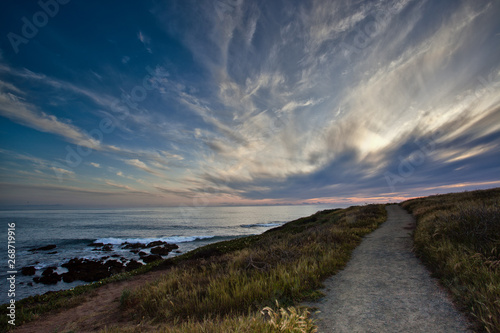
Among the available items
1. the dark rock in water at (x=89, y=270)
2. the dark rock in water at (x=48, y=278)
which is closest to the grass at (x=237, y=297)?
the dark rock in water at (x=89, y=270)

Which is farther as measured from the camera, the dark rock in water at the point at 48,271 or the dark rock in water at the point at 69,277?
the dark rock in water at the point at 48,271

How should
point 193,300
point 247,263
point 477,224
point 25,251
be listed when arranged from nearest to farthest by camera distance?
point 193,300 → point 477,224 → point 247,263 → point 25,251

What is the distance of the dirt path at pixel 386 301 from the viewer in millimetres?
3621

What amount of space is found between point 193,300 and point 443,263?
689 cm

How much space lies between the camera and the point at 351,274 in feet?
21.5

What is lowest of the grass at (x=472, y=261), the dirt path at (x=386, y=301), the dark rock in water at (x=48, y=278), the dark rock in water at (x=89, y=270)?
the dark rock in water at (x=89, y=270)

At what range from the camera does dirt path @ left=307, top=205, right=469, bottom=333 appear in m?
3.62

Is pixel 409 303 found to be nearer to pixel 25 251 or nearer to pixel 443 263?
pixel 443 263

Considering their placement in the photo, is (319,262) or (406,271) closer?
(406,271)

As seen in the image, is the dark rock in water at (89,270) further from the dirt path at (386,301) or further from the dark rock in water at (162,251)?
the dirt path at (386,301)

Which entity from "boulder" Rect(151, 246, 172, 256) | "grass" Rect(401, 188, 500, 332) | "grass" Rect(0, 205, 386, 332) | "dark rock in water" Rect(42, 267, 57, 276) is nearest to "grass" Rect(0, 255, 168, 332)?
"grass" Rect(0, 205, 386, 332)

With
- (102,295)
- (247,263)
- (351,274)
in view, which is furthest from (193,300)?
(102,295)

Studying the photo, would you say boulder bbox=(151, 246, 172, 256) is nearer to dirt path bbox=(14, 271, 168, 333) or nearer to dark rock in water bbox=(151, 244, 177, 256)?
dark rock in water bbox=(151, 244, 177, 256)

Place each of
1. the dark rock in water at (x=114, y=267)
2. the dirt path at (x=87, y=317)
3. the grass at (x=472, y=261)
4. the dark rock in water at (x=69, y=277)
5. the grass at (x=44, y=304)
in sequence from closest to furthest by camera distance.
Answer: the grass at (x=472, y=261)
the dirt path at (x=87, y=317)
the grass at (x=44, y=304)
the dark rock in water at (x=69, y=277)
the dark rock in water at (x=114, y=267)
